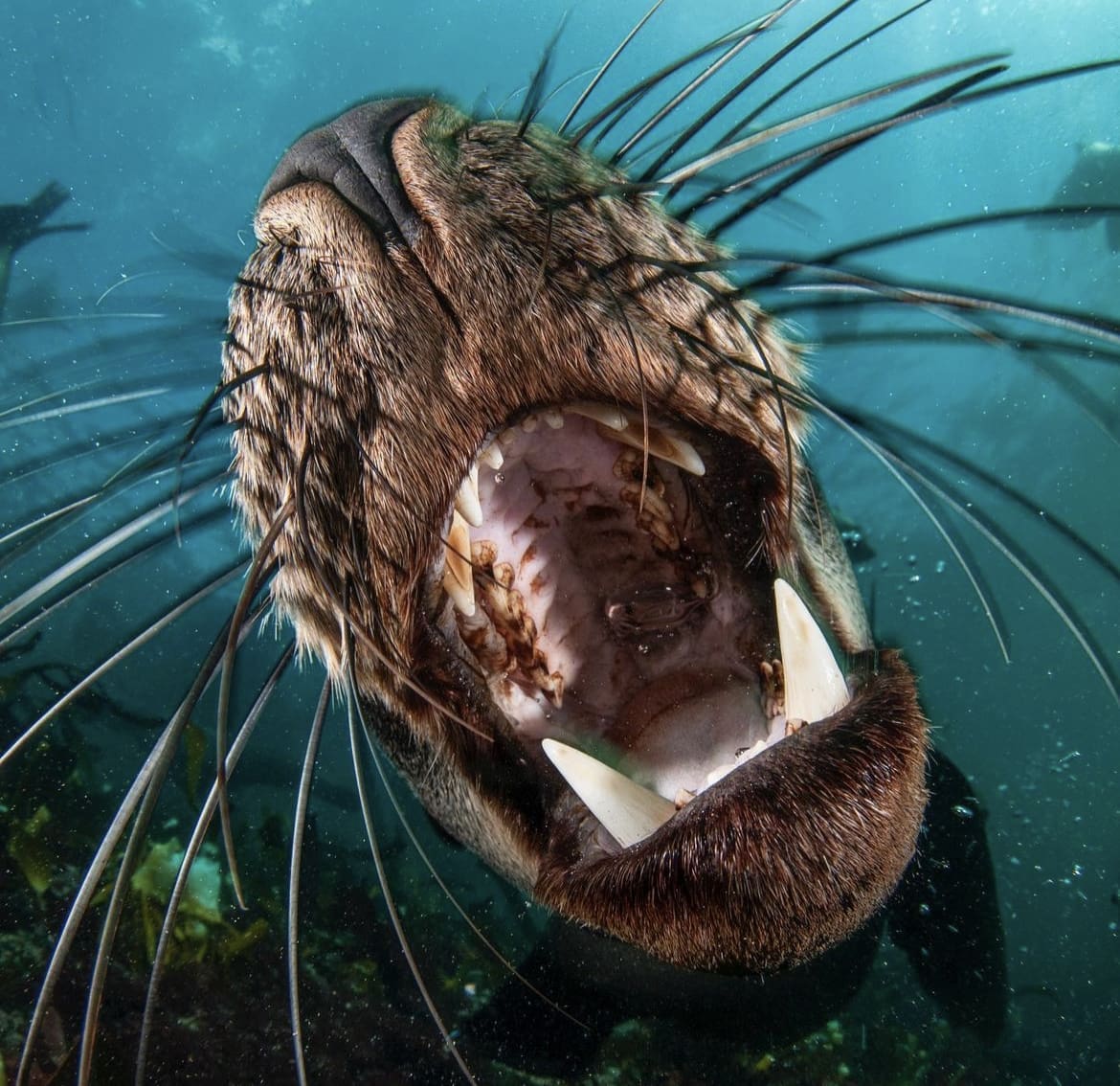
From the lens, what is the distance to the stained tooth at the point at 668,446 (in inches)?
81.2

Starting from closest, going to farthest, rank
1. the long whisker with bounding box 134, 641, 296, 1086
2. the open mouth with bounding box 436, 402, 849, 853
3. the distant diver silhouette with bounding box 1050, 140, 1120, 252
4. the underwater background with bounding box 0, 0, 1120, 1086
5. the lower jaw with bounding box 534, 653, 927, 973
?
the lower jaw with bounding box 534, 653, 927, 973 < the long whisker with bounding box 134, 641, 296, 1086 < the open mouth with bounding box 436, 402, 849, 853 < the underwater background with bounding box 0, 0, 1120, 1086 < the distant diver silhouette with bounding box 1050, 140, 1120, 252

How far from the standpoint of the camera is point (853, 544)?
606cm

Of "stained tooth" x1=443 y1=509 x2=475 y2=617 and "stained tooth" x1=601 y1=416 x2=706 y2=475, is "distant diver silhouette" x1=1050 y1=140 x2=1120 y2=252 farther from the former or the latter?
"stained tooth" x1=443 y1=509 x2=475 y2=617

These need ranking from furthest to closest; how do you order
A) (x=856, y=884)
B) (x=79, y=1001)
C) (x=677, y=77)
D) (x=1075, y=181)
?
1. (x=1075, y=181)
2. (x=677, y=77)
3. (x=79, y=1001)
4. (x=856, y=884)

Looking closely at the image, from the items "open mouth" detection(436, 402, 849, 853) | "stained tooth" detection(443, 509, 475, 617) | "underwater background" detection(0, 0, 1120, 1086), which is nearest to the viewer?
"stained tooth" detection(443, 509, 475, 617)

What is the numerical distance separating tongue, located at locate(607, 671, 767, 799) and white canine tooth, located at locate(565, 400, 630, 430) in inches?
29.6

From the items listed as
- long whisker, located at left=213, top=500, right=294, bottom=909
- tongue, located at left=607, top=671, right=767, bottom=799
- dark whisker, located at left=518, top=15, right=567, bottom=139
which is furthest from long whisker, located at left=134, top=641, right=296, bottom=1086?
dark whisker, located at left=518, top=15, right=567, bottom=139

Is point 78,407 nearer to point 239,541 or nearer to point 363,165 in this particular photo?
point 363,165

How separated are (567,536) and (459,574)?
417 millimetres

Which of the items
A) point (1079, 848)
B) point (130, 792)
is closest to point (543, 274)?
point (130, 792)

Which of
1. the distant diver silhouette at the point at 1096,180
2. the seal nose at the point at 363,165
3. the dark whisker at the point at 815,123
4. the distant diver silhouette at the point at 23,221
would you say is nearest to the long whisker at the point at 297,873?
the seal nose at the point at 363,165

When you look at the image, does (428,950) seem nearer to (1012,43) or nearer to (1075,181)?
(1075,181)

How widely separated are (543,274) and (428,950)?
5.33m

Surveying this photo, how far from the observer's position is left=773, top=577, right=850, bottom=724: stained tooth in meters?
1.94
